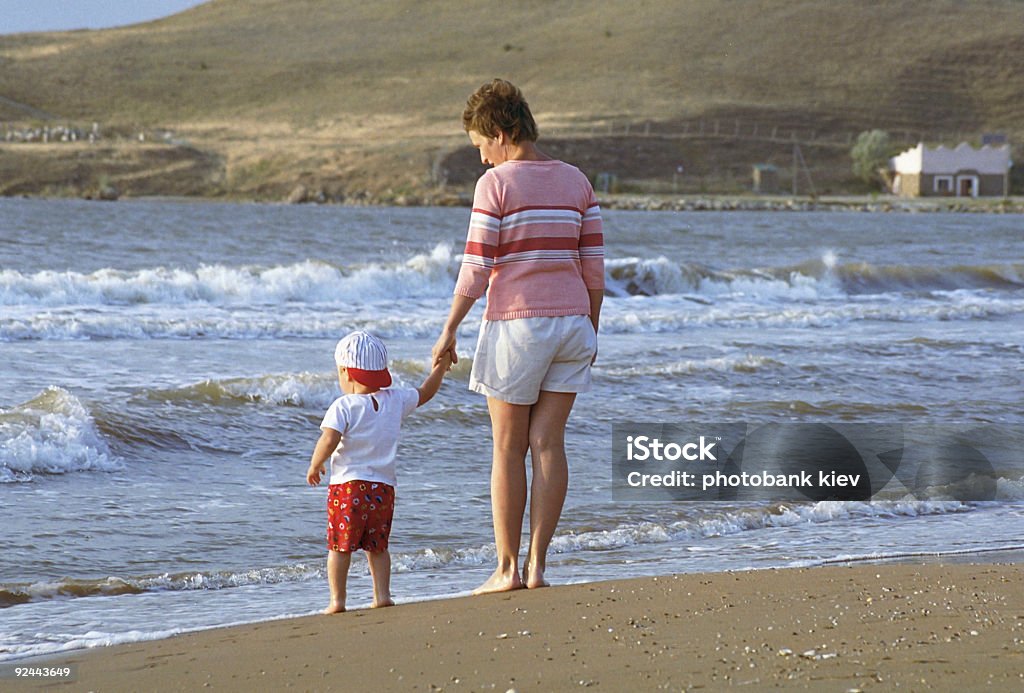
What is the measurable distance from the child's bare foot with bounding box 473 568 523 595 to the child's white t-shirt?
503 mm

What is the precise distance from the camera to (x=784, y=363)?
12.1 meters

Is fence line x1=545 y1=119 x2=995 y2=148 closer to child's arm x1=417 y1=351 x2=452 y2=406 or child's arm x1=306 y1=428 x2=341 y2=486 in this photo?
child's arm x1=417 y1=351 x2=452 y2=406

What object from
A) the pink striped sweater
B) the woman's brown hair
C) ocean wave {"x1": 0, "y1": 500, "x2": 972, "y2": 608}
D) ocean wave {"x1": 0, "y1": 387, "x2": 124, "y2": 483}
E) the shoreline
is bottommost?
ocean wave {"x1": 0, "y1": 500, "x2": 972, "y2": 608}

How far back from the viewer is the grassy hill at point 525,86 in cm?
8562

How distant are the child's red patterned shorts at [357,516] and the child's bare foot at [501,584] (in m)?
0.39

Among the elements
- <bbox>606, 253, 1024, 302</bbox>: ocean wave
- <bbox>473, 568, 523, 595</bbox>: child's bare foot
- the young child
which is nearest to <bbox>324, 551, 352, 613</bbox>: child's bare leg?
the young child

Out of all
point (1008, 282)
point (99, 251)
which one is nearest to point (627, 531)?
point (1008, 282)

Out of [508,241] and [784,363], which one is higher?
[508,241]

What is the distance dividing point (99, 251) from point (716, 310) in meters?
15.1

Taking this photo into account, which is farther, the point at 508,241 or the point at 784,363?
the point at 784,363

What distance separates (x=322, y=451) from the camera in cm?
459

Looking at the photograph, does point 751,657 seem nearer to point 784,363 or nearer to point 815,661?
point 815,661

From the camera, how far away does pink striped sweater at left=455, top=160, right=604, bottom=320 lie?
4641mm

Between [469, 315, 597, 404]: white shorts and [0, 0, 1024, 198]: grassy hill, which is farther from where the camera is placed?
[0, 0, 1024, 198]: grassy hill
